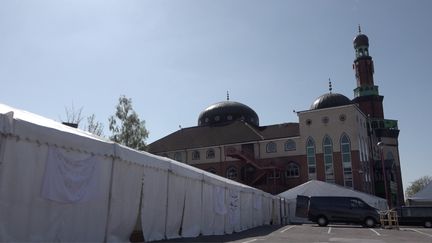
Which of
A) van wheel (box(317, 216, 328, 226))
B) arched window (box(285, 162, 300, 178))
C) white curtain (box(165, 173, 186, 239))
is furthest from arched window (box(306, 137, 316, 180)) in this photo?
white curtain (box(165, 173, 186, 239))

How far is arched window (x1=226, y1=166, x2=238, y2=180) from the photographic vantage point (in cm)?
5722

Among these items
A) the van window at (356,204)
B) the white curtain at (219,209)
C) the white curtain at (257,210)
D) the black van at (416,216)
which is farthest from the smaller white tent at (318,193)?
the white curtain at (219,209)

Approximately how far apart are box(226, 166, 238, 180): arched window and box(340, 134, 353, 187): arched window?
14.2m

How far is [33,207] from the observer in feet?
26.3

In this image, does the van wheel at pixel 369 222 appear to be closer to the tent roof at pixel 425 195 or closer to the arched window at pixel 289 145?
the tent roof at pixel 425 195

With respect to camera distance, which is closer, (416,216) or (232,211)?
(232,211)

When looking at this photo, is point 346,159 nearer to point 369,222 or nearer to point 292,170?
point 292,170

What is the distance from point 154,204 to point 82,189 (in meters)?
3.72

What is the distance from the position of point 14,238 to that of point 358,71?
66.8m

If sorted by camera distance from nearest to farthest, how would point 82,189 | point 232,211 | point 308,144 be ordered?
point 82,189 → point 232,211 → point 308,144

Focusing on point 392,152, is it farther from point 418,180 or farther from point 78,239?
point 78,239

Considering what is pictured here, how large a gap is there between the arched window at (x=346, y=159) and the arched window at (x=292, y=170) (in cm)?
586

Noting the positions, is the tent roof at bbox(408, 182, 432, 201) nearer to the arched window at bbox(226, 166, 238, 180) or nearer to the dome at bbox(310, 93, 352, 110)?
the dome at bbox(310, 93, 352, 110)

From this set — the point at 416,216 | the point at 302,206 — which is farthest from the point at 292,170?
the point at 416,216
